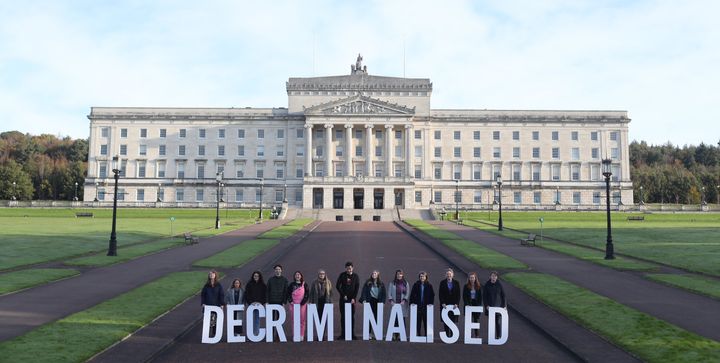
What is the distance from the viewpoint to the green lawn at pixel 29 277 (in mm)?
21403

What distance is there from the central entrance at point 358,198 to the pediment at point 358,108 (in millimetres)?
15431

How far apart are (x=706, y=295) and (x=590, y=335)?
9194 mm

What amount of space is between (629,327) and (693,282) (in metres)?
10.6

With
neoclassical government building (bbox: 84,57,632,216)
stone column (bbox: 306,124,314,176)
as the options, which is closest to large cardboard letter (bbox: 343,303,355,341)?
stone column (bbox: 306,124,314,176)

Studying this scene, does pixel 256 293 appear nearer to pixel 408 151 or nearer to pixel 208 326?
pixel 208 326

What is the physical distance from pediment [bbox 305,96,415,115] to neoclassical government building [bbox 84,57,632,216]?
142 centimetres

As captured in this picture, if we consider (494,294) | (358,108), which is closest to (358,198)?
(358,108)

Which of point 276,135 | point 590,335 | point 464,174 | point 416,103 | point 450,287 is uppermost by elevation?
point 416,103

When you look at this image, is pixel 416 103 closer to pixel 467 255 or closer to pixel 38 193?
pixel 467 255

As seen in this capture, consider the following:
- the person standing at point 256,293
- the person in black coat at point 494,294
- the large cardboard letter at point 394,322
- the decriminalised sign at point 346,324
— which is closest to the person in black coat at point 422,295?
the decriminalised sign at point 346,324

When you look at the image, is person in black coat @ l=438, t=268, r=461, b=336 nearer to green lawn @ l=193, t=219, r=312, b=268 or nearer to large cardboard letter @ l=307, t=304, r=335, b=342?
large cardboard letter @ l=307, t=304, r=335, b=342

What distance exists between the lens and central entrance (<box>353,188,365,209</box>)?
341 feet

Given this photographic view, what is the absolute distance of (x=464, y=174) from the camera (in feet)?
365

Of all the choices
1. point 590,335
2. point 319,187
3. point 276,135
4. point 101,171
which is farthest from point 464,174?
point 590,335
